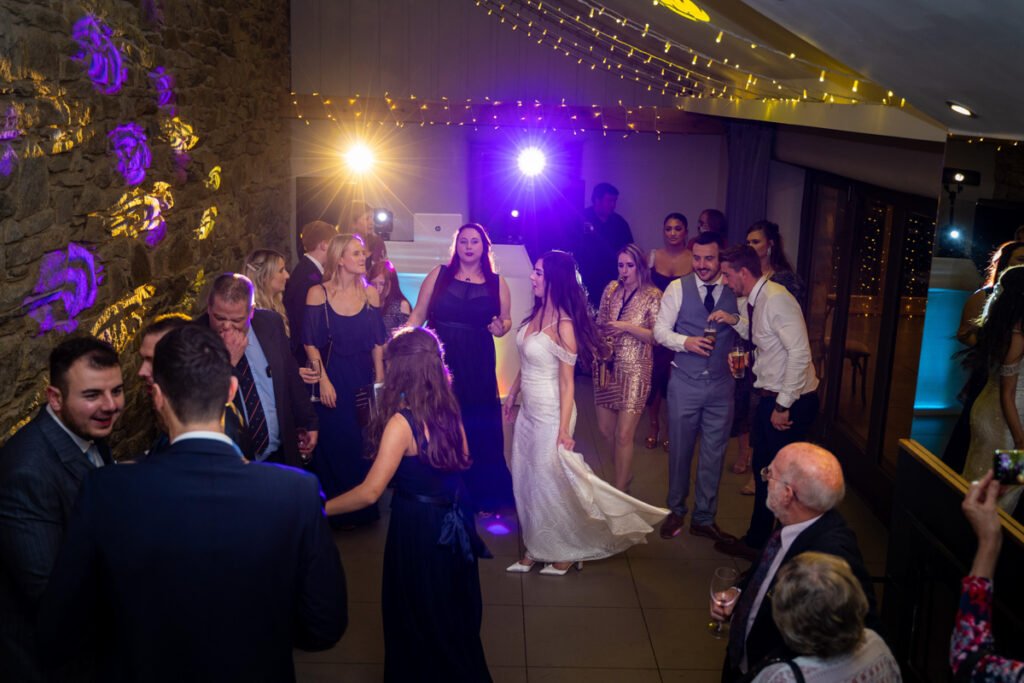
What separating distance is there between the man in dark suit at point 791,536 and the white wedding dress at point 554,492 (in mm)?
1772

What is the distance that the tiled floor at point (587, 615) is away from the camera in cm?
381

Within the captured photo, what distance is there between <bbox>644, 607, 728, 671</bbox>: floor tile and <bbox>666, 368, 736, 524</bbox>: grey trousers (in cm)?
80

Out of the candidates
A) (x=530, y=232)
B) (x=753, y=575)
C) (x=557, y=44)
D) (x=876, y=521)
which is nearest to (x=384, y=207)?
(x=530, y=232)

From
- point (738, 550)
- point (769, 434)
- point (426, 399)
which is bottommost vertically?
point (738, 550)

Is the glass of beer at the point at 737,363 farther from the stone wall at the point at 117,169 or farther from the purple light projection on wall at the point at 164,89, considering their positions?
the purple light projection on wall at the point at 164,89

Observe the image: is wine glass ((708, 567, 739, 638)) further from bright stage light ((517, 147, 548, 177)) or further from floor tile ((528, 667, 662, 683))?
bright stage light ((517, 147, 548, 177))

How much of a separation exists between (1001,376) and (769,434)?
71.5 inches

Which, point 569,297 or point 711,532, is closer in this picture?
point 569,297

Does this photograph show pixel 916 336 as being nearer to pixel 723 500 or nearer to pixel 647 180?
pixel 723 500

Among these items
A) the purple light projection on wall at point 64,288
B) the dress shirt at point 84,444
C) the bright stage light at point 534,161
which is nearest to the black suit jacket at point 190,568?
the dress shirt at point 84,444

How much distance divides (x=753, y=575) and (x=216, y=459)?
157 cm

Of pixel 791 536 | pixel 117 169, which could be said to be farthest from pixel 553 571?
pixel 117 169

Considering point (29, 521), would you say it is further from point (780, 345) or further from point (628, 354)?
point (628, 354)

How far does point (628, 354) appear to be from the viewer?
5254 mm
